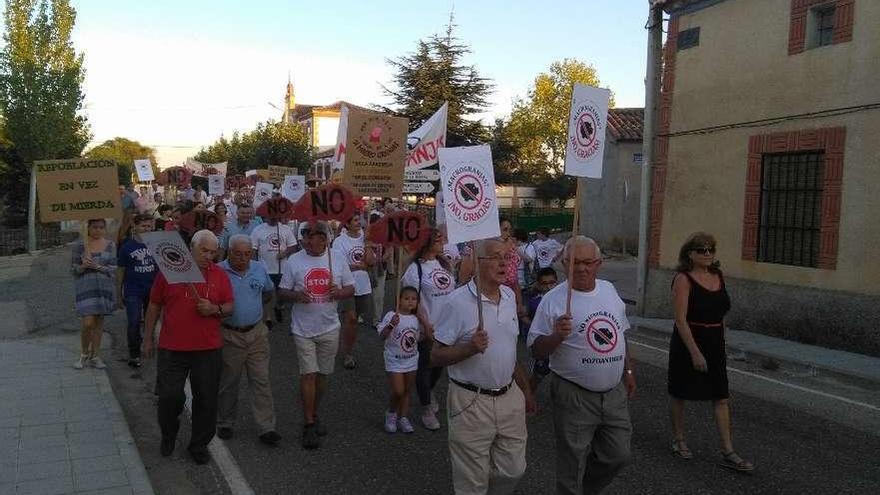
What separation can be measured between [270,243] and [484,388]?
7.17m

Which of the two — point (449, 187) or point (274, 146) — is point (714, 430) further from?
point (274, 146)

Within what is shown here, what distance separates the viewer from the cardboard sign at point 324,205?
271 inches

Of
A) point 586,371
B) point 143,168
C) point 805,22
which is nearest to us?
point 586,371

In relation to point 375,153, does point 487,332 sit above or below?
below

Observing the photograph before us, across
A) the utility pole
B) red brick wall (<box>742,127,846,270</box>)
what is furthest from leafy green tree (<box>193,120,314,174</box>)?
red brick wall (<box>742,127,846,270</box>)

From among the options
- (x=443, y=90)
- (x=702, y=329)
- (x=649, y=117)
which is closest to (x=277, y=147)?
(x=443, y=90)

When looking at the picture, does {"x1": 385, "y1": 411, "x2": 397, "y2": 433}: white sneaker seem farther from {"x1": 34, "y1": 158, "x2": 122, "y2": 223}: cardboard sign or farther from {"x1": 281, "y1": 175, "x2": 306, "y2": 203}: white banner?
{"x1": 281, "y1": 175, "x2": 306, "y2": 203}: white banner

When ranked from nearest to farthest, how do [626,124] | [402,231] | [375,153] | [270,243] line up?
[402,231] < [375,153] < [270,243] < [626,124]

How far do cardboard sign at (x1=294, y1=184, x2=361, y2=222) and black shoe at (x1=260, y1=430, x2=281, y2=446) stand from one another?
1948mm

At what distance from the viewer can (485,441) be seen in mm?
3941

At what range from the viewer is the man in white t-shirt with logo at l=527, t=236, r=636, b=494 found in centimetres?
416

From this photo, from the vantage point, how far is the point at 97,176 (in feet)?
24.2

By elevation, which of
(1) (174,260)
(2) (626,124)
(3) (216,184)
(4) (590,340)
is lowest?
(4) (590,340)

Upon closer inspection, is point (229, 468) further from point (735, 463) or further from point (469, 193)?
point (735, 463)
